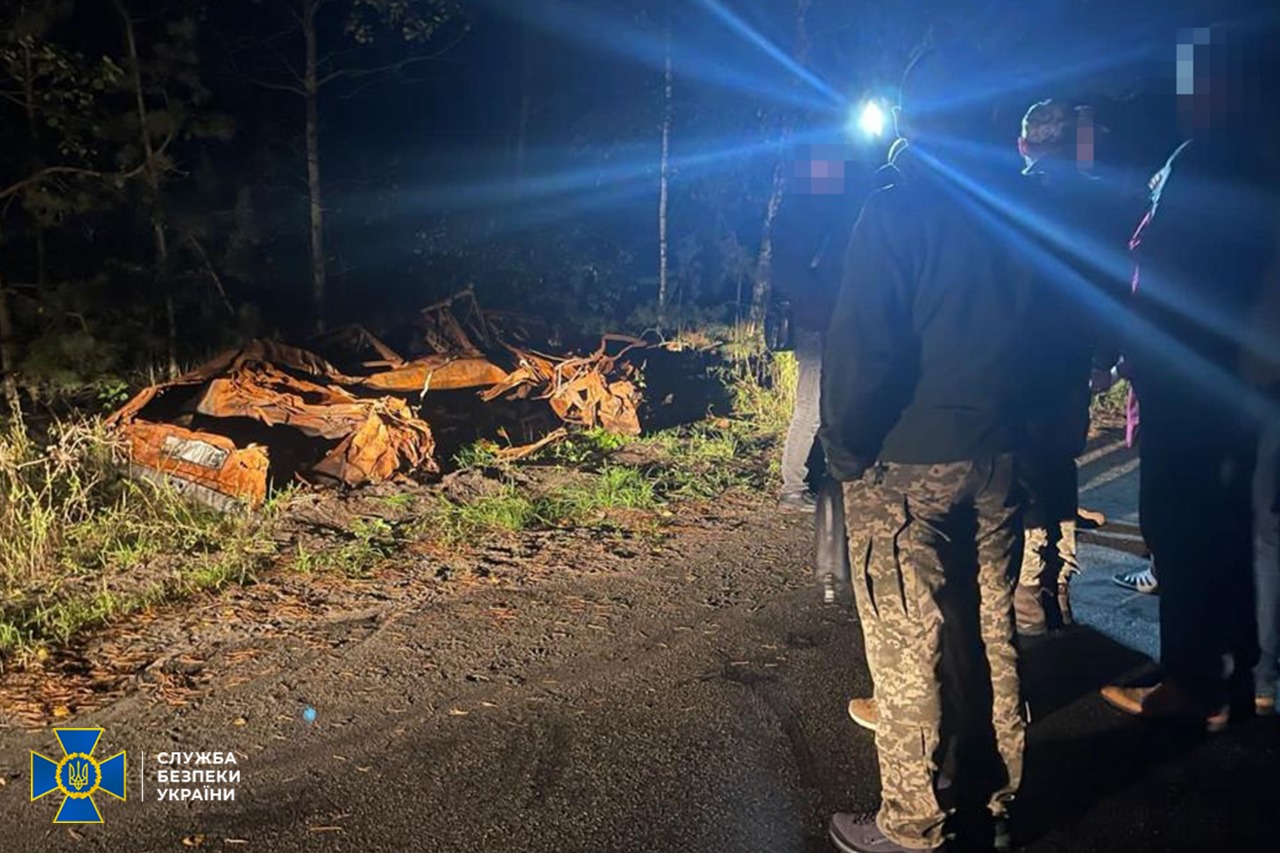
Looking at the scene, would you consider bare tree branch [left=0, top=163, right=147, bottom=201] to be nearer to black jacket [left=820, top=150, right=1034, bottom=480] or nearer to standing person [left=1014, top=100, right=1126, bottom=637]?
standing person [left=1014, top=100, right=1126, bottom=637]

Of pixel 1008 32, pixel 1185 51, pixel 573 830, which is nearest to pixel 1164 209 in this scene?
pixel 1185 51

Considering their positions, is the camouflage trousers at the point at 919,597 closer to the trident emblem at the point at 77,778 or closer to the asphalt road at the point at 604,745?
the asphalt road at the point at 604,745

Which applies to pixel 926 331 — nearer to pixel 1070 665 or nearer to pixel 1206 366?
pixel 1206 366

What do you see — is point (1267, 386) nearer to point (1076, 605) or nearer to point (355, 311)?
point (1076, 605)

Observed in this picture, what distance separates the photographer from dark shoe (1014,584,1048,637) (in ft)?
13.8

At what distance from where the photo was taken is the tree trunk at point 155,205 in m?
9.38

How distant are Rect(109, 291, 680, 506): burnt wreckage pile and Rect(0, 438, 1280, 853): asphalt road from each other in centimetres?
190

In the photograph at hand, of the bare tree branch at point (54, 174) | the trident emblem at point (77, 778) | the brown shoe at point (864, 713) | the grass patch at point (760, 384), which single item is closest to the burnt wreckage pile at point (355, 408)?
the grass patch at point (760, 384)

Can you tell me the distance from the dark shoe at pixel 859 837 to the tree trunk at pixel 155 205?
24.6ft

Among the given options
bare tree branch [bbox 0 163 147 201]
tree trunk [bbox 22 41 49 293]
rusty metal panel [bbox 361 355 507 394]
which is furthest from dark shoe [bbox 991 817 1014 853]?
bare tree branch [bbox 0 163 147 201]

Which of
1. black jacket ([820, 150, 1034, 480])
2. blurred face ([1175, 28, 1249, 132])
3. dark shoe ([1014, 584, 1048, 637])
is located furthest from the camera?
dark shoe ([1014, 584, 1048, 637])

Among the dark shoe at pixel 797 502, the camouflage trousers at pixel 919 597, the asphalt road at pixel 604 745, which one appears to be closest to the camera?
the camouflage trousers at pixel 919 597

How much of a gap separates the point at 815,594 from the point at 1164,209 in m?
2.19

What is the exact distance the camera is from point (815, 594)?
466 centimetres
